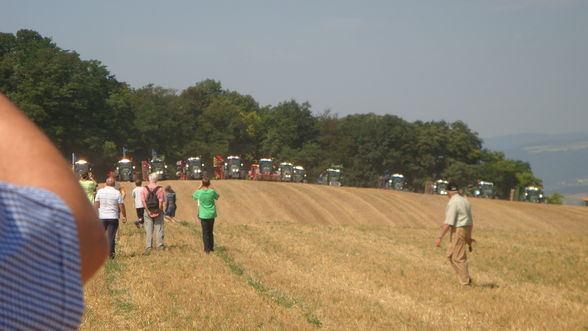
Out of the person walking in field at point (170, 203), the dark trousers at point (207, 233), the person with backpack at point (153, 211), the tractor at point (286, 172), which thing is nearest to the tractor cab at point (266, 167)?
the tractor at point (286, 172)

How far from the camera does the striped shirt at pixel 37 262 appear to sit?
32.4 inches

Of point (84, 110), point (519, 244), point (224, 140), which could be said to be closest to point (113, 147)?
point (84, 110)

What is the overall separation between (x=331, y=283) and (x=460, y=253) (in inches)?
102

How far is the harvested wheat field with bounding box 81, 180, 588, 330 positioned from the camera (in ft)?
34.6

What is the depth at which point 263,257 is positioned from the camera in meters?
18.8

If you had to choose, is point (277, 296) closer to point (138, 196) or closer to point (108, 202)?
point (108, 202)

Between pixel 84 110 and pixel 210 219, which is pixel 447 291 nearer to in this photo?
pixel 210 219

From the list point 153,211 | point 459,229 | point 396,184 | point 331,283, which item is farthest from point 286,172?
point 331,283

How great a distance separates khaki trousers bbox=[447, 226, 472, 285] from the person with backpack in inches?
284

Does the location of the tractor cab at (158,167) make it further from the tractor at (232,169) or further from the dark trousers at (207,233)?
the dark trousers at (207,233)

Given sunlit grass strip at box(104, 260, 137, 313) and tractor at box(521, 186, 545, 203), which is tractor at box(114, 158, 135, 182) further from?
sunlit grass strip at box(104, 260, 137, 313)

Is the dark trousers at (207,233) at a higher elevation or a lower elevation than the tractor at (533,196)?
lower

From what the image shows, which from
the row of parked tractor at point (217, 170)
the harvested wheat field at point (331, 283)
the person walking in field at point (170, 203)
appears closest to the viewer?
the harvested wheat field at point (331, 283)

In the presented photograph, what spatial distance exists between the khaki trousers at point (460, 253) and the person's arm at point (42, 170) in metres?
14.7
